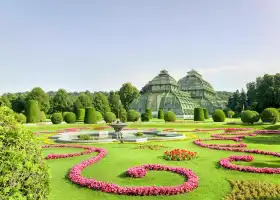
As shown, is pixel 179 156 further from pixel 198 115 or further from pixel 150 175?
pixel 198 115

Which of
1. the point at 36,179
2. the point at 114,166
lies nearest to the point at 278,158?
the point at 114,166

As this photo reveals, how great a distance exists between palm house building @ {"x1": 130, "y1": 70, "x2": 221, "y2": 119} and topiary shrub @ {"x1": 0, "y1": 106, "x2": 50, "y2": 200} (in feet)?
230

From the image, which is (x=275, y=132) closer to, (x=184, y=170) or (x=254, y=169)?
(x=254, y=169)

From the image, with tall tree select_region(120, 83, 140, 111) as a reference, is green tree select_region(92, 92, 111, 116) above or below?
below

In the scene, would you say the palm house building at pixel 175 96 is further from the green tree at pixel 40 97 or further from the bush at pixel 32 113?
the bush at pixel 32 113

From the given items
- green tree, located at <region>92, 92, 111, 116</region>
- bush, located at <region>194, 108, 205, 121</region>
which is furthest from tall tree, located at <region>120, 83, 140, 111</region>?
bush, located at <region>194, 108, 205, 121</region>

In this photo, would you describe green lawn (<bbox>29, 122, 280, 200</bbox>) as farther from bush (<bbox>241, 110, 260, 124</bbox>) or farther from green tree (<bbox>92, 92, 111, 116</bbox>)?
green tree (<bbox>92, 92, 111, 116</bbox>)

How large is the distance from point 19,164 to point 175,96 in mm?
76460

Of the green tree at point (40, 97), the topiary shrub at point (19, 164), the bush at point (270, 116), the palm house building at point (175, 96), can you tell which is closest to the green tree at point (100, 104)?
the palm house building at point (175, 96)

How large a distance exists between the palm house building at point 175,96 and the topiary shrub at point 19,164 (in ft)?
230

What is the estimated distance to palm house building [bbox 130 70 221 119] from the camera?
7726 centimetres

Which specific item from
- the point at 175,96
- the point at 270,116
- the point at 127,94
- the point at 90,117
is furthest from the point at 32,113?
the point at 127,94

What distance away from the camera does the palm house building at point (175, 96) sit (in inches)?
3042

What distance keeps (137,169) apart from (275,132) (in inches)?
848
